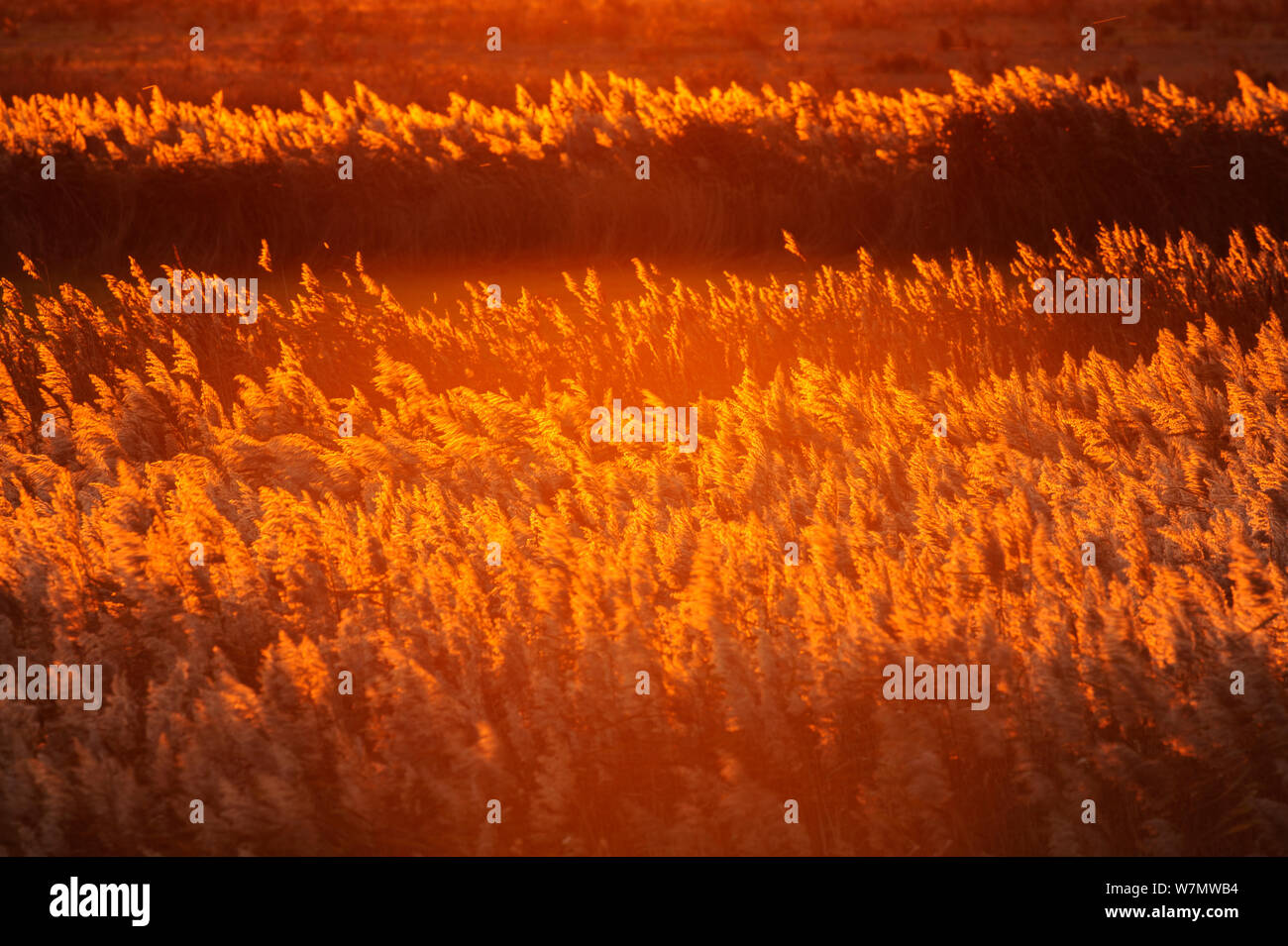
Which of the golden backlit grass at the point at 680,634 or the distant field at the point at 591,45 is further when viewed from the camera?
the distant field at the point at 591,45

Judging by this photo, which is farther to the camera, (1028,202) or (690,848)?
(1028,202)

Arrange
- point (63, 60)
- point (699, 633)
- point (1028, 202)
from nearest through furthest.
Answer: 1. point (699, 633)
2. point (1028, 202)
3. point (63, 60)

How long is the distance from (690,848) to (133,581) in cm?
208

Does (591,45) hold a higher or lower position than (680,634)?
higher

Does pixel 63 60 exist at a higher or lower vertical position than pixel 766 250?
higher

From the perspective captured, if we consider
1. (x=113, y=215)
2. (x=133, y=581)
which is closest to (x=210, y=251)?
(x=113, y=215)

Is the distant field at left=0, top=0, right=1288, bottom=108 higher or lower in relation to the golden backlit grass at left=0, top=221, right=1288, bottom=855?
higher

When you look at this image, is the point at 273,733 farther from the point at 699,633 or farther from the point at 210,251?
the point at 210,251

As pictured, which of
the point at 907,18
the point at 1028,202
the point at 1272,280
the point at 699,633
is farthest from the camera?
the point at 907,18

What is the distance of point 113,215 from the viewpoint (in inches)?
687

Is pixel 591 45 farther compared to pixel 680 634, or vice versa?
pixel 591 45

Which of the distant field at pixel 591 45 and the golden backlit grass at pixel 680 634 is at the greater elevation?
the distant field at pixel 591 45

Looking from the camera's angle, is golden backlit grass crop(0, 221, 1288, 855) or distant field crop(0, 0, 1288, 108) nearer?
golden backlit grass crop(0, 221, 1288, 855)

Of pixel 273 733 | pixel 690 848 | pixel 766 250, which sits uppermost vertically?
pixel 766 250
